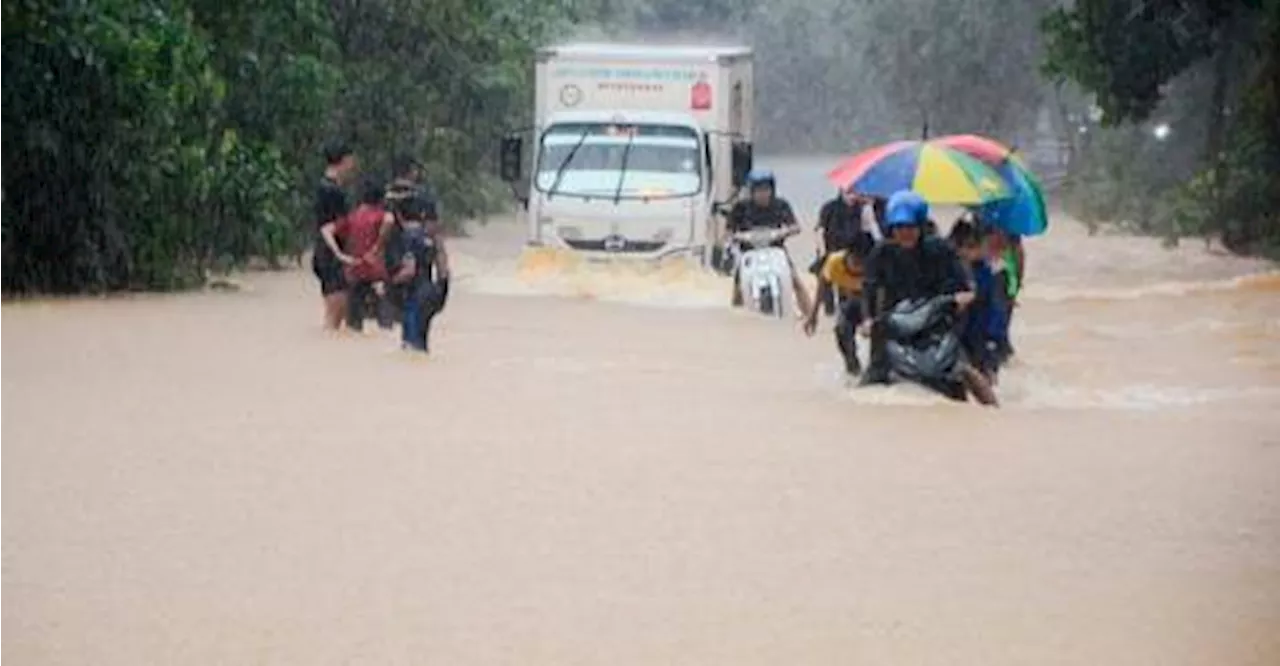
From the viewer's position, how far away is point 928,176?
1836cm

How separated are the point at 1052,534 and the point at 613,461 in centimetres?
288

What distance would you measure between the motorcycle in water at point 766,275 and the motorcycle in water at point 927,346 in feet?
27.0

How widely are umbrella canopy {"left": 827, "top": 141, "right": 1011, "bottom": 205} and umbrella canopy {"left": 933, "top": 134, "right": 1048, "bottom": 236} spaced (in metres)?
0.11

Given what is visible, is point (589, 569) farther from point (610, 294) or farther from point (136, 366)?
point (610, 294)

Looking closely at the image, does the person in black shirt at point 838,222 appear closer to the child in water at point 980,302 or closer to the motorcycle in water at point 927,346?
the child in water at point 980,302

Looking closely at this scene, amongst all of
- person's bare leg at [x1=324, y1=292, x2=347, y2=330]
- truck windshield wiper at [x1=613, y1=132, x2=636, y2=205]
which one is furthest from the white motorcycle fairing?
truck windshield wiper at [x1=613, y1=132, x2=636, y2=205]

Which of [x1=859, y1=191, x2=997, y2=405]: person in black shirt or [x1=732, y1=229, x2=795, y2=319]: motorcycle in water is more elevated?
[x1=859, y1=191, x2=997, y2=405]: person in black shirt

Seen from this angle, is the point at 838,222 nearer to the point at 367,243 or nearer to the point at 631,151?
the point at 367,243

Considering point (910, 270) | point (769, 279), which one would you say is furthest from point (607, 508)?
point (769, 279)

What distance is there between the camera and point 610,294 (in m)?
27.8

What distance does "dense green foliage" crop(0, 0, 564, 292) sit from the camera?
24.2 m

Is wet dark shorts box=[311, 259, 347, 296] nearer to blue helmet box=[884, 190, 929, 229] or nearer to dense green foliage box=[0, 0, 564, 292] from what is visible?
dense green foliage box=[0, 0, 564, 292]

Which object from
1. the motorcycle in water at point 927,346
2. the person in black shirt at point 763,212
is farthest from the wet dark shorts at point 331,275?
the motorcycle in water at point 927,346

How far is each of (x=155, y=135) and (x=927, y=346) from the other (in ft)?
40.6
